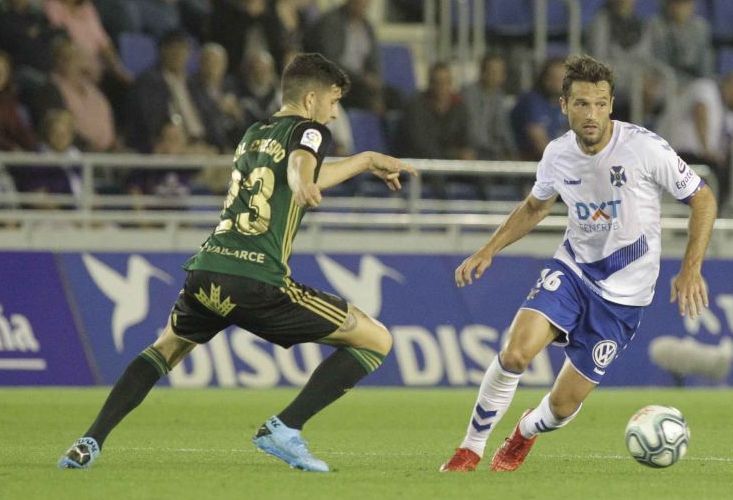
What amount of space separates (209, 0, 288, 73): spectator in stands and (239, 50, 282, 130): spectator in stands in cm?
66

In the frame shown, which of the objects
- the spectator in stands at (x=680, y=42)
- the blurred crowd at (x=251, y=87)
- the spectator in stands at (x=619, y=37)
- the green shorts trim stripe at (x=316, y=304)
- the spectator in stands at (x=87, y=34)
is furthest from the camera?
the spectator in stands at (x=680, y=42)

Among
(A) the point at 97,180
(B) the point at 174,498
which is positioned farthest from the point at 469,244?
(B) the point at 174,498

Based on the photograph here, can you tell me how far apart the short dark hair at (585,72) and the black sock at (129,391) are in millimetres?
2528

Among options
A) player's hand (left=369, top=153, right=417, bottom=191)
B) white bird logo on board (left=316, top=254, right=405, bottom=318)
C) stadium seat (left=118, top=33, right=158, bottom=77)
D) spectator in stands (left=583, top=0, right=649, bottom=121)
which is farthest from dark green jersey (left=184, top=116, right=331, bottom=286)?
spectator in stands (left=583, top=0, right=649, bottom=121)

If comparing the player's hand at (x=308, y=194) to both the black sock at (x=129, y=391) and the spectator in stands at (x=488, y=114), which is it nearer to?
the black sock at (x=129, y=391)

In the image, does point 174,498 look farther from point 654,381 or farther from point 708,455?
point 654,381

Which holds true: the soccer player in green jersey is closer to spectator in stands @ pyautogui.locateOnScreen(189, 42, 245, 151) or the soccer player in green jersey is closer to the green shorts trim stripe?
the green shorts trim stripe

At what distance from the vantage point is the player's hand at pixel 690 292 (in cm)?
866

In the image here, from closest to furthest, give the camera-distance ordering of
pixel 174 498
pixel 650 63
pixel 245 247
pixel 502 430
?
pixel 174 498
pixel 245 247
pixel 502 430
pixel 650 63

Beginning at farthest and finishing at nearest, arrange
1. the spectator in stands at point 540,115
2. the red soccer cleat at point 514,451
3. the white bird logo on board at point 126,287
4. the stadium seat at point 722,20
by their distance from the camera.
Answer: the stadium seat at point 722,20, the spectator in stands at point 540,115, the white bird logo on board at point 126,287, the red soccer cleat at point 514,451

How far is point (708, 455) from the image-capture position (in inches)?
410

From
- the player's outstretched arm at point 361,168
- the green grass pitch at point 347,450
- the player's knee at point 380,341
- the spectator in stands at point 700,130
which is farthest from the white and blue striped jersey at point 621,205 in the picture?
the spectator in stands at point 700,130

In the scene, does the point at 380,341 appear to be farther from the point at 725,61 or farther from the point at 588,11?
the point at 725,61

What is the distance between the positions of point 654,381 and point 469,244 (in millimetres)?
2275
